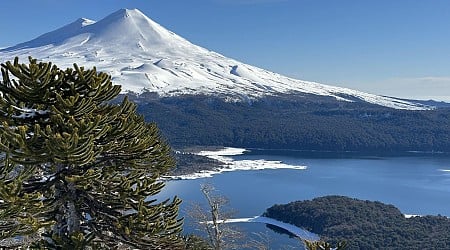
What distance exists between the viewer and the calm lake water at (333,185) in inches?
1812

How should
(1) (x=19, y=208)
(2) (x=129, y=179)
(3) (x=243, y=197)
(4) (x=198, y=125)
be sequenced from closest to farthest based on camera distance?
1. (1) (x=19, y=208)
2. (2) (x=129, y=179)
3. (3) (x=243, y=197)
4. (4) (x=198, y=125)

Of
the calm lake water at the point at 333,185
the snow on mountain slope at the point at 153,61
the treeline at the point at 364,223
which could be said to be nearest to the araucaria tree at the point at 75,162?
the treeline at the point at 364,223

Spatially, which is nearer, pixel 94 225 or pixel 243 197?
pixel 94 225

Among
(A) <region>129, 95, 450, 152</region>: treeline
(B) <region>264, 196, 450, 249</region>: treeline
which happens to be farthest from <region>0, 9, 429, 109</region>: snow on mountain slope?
(B) <region>264, 196, 450, 249</region>: treeline

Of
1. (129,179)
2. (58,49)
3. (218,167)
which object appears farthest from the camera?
(58,49)

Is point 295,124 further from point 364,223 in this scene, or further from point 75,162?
point 75,162

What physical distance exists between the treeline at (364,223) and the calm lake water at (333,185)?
3324mm

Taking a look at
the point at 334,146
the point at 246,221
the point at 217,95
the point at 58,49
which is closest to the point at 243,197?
the point at 246,221

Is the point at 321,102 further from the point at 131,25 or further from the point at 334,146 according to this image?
the point at 131,25

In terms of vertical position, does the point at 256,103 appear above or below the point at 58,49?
below

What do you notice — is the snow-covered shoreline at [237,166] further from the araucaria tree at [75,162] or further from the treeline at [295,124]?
the araucaria tree at [75,162]

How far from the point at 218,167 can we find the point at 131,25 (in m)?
116

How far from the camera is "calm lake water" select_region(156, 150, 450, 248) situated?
4603cm

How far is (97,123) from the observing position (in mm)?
3350
